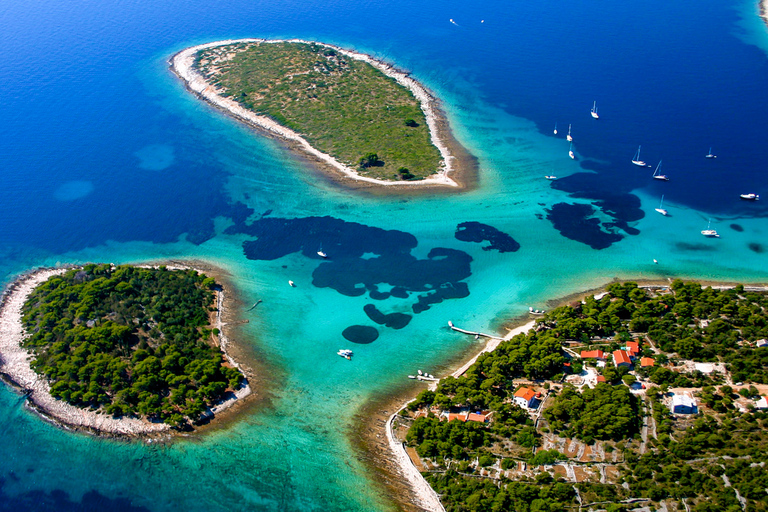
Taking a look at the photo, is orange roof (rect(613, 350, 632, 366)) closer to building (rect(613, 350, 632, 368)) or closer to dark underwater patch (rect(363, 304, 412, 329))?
building (rect(613, 350, 632, 368))

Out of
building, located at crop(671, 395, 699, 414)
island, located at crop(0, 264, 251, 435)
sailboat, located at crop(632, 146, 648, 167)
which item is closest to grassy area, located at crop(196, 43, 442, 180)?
sailboat, located at crop(632, 146, 648, 167)

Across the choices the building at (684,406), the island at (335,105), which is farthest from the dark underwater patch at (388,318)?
the island at (335,105)

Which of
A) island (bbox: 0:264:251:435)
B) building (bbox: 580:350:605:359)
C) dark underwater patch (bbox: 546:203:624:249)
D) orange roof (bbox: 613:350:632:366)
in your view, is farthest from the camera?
dark underwater patch (bbox: 546:203:624:249)

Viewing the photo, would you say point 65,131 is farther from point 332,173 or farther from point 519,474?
point 519,474

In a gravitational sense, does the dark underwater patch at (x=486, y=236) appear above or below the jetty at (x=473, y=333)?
above

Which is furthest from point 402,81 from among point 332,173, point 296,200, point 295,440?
point 295,440

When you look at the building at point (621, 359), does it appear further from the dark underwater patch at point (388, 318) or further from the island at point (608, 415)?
the dark underwater patch at point (388, 318)

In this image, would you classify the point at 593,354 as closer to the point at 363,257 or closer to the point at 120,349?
the point at 363,257
